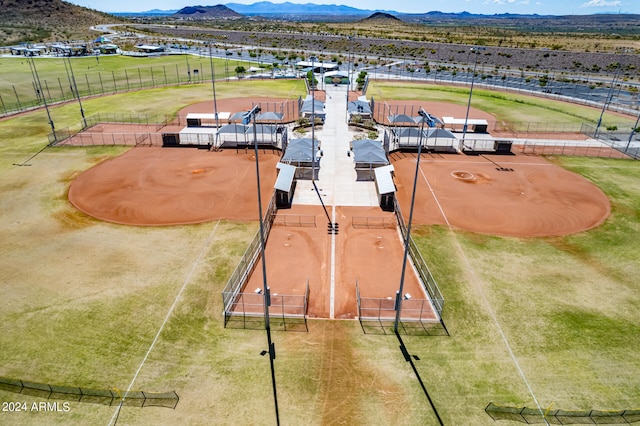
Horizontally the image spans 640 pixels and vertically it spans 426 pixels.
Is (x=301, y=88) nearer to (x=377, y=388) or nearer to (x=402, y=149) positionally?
(x=402, y=149)

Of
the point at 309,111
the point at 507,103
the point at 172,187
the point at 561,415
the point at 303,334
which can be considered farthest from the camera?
the point at 507,103

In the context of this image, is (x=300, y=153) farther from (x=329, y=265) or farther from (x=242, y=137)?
(x=329, y=265)

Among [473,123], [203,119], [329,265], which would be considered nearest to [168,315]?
[329,265]

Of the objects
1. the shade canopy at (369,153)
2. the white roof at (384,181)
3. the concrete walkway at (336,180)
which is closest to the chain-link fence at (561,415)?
the white roof at (384,181)

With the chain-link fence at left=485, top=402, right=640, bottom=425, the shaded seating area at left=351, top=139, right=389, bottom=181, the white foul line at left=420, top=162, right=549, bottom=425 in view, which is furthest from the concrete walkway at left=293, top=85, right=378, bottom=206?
the chain-link fence at left=485, top=402, right=640, bottom=425

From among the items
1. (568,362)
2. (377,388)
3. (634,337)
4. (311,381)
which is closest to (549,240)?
(634,337)

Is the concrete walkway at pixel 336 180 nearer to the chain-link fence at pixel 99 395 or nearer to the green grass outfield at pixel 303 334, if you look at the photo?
the green grass outfield at pixel 303 334
